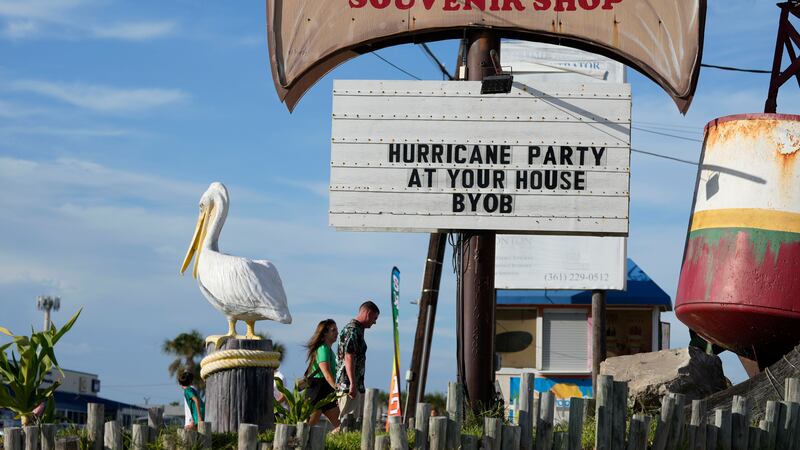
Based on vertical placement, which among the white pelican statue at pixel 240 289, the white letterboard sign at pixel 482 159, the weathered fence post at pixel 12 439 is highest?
the white letterboard sign at pixel 482 159

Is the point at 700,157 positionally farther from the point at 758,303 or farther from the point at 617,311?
the point at 617,311

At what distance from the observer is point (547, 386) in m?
27.1

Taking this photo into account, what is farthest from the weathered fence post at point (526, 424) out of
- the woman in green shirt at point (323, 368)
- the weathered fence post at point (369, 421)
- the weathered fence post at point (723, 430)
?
the woman in green shirt at point (323, 368)

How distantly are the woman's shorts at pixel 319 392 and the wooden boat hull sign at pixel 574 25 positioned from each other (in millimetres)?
3751

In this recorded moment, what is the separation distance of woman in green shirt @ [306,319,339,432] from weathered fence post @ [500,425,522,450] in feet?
10.5

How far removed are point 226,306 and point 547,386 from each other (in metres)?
17.2

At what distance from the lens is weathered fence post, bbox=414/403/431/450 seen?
8.73 metres

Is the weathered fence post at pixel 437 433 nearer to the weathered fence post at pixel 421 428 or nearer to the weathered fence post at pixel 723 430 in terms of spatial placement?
the weathered fence post at pixel 421 428

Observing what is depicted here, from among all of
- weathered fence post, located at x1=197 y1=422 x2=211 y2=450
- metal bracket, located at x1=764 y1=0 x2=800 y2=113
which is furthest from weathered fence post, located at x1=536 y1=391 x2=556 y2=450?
metal bracket, located at x1=764 y1=0 x2=800 y2=113

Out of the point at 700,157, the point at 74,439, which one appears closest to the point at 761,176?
the point at 700,157

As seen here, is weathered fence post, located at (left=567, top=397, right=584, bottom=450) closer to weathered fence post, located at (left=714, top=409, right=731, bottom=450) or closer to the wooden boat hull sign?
weathered fence post, located at (left=714, top=409, right=731, bottom=450)

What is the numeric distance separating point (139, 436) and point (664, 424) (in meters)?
4.51

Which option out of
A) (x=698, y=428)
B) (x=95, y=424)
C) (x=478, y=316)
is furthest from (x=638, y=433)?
(x=95, y=424)

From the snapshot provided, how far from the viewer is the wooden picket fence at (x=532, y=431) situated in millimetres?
8734
